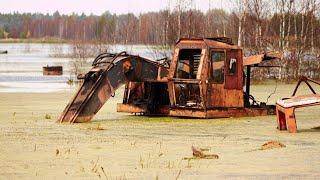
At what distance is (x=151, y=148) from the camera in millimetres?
13258

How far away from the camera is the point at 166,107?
20188 mm

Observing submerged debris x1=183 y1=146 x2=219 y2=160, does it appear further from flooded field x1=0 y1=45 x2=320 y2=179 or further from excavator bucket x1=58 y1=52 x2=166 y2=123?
excavator bucket x1=58 y1=52 x2=166 y2=123

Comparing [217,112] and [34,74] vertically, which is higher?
[217,112]

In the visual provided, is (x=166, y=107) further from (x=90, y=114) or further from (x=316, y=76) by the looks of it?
(x=316, y=76)

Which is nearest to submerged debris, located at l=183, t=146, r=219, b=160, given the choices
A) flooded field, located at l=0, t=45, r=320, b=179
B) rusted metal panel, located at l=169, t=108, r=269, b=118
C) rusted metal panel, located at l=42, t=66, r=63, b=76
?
flooded field, located at l=0, t=45, r=320, b=179

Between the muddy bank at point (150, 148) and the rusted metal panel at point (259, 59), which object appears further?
the rusted metal panel at point (259, 59)

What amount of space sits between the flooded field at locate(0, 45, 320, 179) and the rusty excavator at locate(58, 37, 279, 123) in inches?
16.6

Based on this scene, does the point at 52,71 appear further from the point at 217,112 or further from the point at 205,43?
the point at 217,112

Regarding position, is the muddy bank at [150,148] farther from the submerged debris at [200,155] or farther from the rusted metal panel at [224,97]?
the rusted metal panel at [224,97]

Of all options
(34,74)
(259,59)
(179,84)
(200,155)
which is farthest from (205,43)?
(34,74)

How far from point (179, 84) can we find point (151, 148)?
21.8 feet

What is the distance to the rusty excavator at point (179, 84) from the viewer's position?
740 inches

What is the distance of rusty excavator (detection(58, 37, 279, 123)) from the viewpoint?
18.8 metres

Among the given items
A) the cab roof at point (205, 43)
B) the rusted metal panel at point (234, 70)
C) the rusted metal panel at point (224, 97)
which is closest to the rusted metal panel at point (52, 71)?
the cab roof at point (205, 43)
